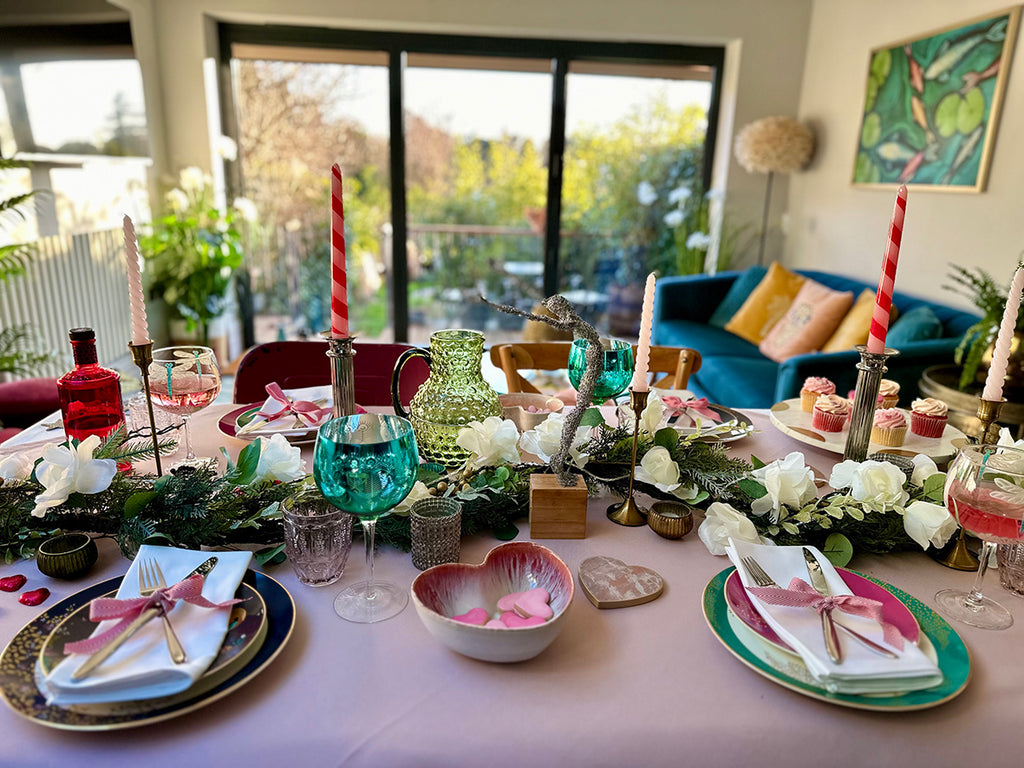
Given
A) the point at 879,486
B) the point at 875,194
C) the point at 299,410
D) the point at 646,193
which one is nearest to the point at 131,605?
the point at 299,410

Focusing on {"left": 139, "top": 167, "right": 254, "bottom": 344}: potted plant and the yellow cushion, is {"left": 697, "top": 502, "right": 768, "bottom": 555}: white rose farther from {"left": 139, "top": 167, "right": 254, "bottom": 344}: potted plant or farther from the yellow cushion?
{"left": 139, "top": 167, "right": 254, "bottom": 344}: potted plant

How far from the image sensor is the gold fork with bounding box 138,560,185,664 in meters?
0.65

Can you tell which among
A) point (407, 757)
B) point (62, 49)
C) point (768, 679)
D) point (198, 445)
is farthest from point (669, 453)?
point (62, 49)

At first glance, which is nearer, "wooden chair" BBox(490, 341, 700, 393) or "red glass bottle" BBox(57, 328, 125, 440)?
"red glass bottle" BBox(57, 328, 125, 440)

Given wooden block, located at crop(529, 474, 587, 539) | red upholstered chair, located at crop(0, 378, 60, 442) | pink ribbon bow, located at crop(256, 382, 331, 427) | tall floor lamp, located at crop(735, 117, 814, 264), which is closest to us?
wooden block, located at crop(529, 474, 587, 539)

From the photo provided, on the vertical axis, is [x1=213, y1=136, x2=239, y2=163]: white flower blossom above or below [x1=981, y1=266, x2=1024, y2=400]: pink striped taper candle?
above

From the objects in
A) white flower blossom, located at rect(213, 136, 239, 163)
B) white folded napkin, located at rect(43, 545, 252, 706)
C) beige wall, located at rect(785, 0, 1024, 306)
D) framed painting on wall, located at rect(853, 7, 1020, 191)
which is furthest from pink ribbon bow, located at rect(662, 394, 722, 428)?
white flower blossom, located at rect(213, 136, 239, 163)

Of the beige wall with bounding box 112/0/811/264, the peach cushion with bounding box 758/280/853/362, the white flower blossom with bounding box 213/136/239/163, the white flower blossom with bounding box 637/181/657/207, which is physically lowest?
the peach cushion with bounding box 758/280/853/362

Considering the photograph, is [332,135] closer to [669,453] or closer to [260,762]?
[669,453]

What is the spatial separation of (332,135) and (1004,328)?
A: 427 centimetres

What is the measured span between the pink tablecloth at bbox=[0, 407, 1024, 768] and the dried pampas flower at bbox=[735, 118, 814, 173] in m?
3.83

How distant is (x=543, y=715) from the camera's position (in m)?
0.63

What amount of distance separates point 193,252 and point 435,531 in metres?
3.68

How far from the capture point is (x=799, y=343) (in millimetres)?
3330
